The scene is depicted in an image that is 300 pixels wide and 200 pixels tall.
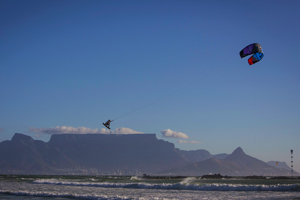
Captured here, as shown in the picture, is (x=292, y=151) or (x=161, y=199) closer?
(x=161, y=199)

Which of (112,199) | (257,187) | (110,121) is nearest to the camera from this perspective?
(112,199)

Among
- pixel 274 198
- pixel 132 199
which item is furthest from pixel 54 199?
pixel 274 198

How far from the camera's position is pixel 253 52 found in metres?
37.4

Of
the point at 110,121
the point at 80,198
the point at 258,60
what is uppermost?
the point at 258,60

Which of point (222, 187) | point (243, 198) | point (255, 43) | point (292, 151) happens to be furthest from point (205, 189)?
point (292, 151)

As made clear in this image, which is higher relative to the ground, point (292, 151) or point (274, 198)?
point (292, 151)

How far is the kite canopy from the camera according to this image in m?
37.5

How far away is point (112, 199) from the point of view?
94.8 feet

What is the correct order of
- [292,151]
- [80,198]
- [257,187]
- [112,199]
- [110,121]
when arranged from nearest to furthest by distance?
1. [112,199]
2. [80,198]
3. [110,121]
4. [257,187]
5. [292,151]

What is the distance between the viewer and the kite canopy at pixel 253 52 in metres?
37.5

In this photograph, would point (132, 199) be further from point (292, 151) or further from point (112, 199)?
point (292, 151)

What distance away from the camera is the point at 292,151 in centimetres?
14838

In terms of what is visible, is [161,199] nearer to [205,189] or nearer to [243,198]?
[243,198]

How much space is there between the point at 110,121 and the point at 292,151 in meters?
134
